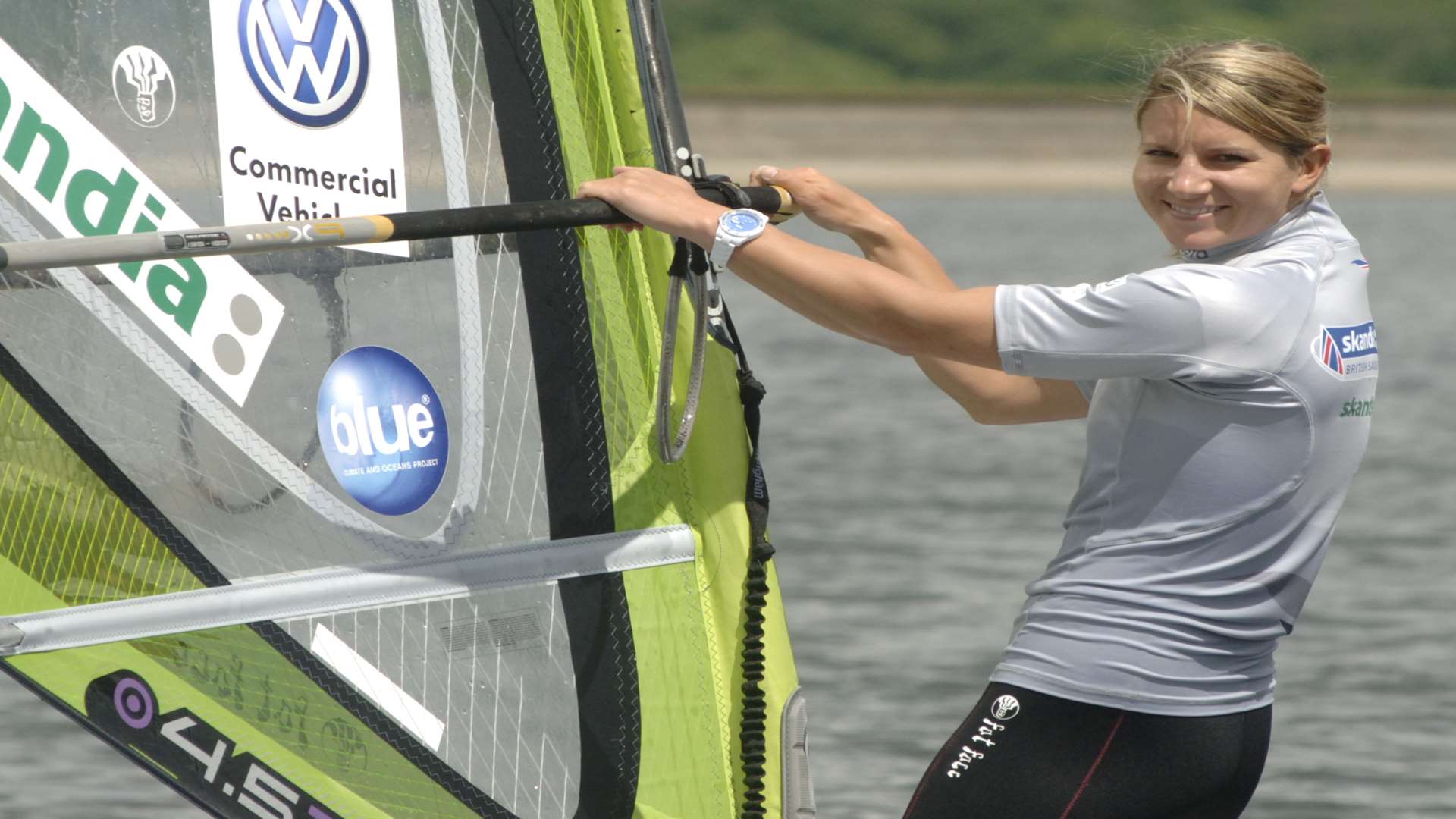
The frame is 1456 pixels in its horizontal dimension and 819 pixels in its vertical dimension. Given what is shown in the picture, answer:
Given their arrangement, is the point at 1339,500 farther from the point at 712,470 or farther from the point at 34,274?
the point at 34,274

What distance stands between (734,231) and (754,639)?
655 mm

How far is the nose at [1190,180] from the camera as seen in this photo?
2174mm

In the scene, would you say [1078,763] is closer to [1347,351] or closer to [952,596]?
[1347,351]

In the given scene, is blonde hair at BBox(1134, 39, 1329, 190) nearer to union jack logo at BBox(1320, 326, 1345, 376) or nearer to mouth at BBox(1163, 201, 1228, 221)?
mouth at BBox(1163, 201, 1228, 221)

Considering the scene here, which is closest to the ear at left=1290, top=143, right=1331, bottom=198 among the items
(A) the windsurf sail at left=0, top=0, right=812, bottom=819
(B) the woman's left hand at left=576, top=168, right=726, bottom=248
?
(B) the woman's left hand at left=576, top=168, right=726, bottom=248

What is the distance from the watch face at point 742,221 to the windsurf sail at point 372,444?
37 centimetres

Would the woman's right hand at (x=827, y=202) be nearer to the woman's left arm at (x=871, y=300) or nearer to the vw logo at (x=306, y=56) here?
the woman's left arm at (x=871, y=300)

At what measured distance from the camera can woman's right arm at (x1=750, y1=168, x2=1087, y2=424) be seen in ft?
8.22

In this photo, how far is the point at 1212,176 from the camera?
2.17 m

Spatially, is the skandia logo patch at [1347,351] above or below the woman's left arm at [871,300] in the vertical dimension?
below

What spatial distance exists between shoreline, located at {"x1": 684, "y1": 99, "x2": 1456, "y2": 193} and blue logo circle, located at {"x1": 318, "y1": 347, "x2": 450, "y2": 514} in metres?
38.1

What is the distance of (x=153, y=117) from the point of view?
233 centimetres

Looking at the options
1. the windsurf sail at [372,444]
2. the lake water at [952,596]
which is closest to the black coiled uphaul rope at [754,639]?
the windsurf sail at [372,444]

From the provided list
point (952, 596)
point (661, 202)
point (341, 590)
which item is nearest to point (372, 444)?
point (341, 590)
